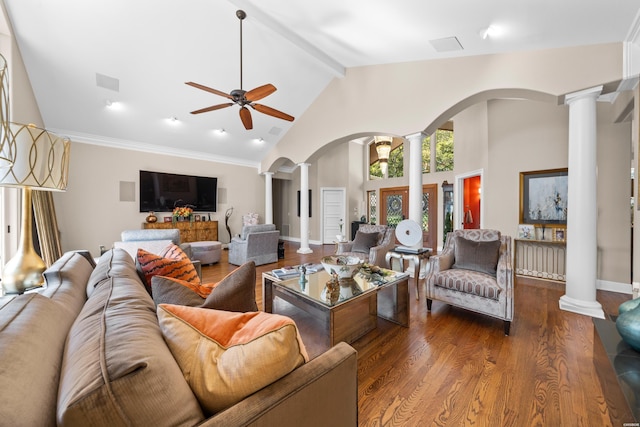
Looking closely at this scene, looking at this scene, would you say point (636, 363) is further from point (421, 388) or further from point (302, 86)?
point (302, 86)

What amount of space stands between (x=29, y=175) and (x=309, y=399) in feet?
4.97

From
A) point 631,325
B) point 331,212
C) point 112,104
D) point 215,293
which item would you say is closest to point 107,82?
point 112,104

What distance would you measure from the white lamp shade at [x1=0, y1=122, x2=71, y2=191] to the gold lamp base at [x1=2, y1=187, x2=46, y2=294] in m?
0.13

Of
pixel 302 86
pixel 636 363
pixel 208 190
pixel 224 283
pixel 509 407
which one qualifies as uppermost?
pixel 302 86

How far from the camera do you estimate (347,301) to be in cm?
206

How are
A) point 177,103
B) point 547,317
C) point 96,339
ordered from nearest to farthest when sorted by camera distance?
point 96,339
point 547,317
point 177,103

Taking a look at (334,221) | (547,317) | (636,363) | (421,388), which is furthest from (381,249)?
(334,221)

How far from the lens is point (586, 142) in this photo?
2781 mm

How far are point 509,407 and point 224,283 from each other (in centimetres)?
182

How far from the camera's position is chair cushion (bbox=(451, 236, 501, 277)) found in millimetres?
2770

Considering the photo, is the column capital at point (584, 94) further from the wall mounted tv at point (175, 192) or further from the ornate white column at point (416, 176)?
the wall mounted tv at point (175, 192)

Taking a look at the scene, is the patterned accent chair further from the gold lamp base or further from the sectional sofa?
the gold lamp base

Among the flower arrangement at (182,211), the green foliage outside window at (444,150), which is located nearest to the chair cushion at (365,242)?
the green foliage outside window at (444,150)

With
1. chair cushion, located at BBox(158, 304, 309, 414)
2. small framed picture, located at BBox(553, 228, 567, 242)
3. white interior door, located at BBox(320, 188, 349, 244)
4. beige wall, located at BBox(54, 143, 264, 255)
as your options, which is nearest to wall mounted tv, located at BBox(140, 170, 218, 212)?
beige wall, located at BBox(54, 143, 264, 255)
